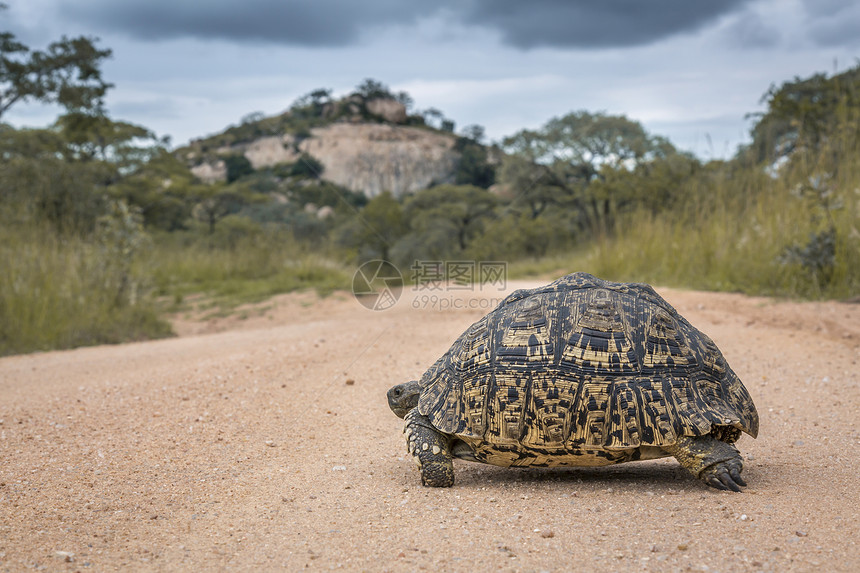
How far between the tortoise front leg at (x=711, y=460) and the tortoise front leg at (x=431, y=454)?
111 cm

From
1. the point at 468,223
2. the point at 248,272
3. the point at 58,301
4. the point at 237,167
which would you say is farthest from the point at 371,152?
the point at 58,301

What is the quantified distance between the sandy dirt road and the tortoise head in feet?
1.20

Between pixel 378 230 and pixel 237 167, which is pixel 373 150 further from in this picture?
pixel 378 230

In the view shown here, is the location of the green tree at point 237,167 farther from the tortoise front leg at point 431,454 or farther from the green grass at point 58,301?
the tortoise front leg at point 431,454

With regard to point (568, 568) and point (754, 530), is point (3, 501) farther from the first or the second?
point (754, 530)

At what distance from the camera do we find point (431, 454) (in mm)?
3516

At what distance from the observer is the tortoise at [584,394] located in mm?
3223

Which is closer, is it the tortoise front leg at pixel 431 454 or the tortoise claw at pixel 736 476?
the tortoise claw at pixel 736 476

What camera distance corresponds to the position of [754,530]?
2.72 meters

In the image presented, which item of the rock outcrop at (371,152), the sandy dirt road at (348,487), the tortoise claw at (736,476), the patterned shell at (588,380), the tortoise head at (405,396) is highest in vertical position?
the rock outcrop at (371,152)

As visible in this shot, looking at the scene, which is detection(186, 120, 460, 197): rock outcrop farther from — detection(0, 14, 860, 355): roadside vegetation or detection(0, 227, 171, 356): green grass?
detection(0, 227, 171, 356): green grass

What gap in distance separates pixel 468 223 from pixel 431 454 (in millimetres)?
15252

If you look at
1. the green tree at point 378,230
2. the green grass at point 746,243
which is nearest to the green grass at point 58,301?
the green tree at point 378,230

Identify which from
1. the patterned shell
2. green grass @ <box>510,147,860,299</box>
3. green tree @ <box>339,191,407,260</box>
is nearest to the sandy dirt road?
the patterned shell
